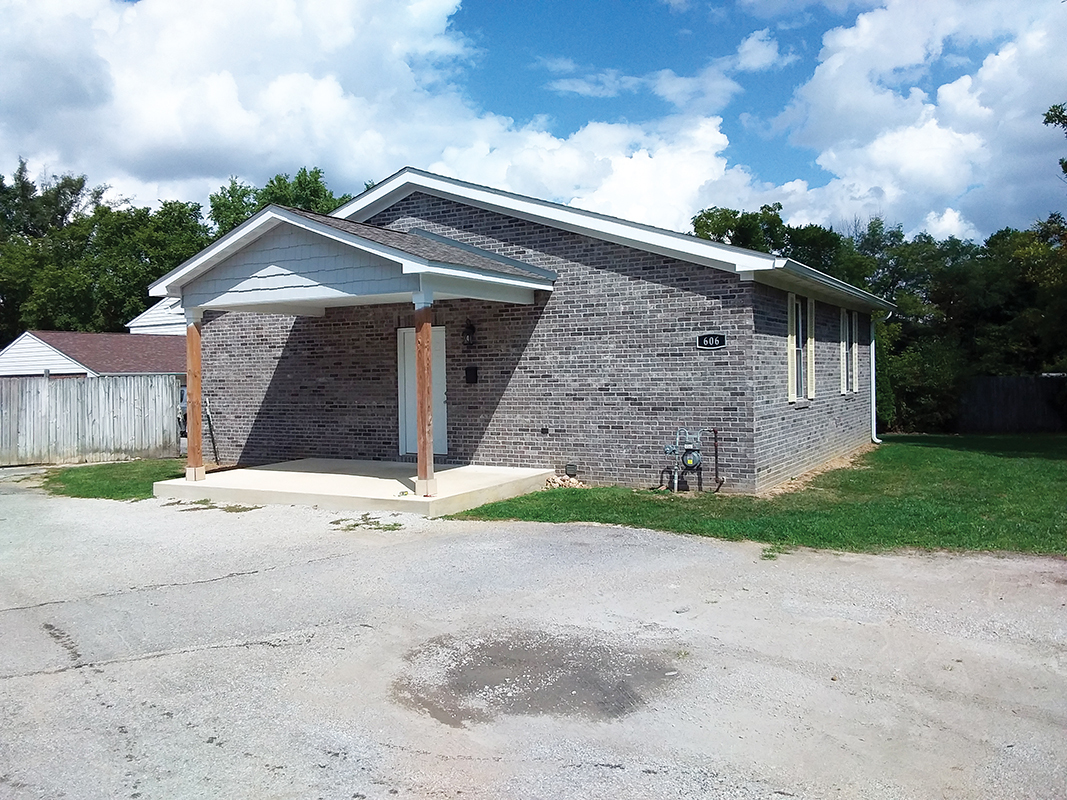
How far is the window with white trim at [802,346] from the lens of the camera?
13.4 metres

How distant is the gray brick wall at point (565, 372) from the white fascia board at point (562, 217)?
0.17m

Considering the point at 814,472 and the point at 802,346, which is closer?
the point at 814,472

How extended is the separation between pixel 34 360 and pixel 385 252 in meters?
19.7

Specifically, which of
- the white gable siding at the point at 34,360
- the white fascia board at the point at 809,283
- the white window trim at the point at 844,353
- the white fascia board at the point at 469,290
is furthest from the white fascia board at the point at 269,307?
the white gable siding at the point at 34,360

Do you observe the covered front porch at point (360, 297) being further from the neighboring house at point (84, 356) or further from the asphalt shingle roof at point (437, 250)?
the neighboring house at point (84, 356)

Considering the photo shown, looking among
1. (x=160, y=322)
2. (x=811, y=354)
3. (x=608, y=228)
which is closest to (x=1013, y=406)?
(x=811, y=354)

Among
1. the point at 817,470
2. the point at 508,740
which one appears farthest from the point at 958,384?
the point at 508,740

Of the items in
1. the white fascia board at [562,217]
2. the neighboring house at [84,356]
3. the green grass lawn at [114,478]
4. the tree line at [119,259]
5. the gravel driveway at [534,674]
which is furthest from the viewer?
the tree line at [119,259]

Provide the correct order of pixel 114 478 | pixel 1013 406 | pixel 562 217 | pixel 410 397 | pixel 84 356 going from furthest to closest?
pixel 1013 406, pixel 84 356, pixel 114 478, pixel 410 397, pixel 562 217

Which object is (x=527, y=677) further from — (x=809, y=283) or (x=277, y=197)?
(x=277, y=197)

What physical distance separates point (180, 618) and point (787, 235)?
30504mm

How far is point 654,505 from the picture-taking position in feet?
34.8

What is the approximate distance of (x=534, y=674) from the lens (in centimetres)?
510

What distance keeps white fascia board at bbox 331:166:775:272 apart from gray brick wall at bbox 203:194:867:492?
17 cm
